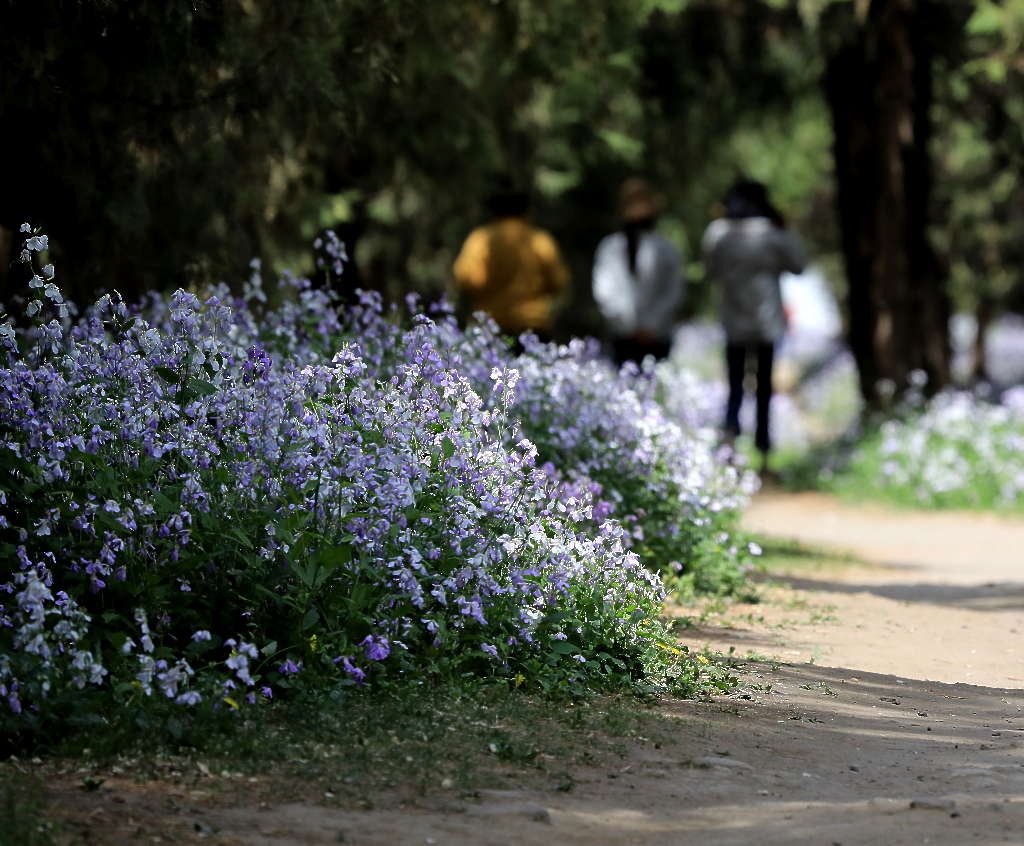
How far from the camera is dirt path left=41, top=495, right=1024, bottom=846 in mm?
4508

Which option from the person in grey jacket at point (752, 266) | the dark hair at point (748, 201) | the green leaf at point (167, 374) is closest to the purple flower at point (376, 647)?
the green leaf at point (167, 374)

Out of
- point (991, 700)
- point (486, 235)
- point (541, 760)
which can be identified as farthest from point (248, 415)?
point (486, 235)

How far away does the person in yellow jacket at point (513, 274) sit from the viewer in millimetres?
12570

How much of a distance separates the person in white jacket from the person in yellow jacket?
3.11 feet

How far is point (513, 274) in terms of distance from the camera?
12.6 m

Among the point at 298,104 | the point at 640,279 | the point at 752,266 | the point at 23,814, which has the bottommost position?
the point at 23,814

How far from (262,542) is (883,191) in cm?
1262

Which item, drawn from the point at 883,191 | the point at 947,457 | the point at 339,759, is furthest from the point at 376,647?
the point at 883,191

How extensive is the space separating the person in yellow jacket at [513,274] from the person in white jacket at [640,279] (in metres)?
0.95

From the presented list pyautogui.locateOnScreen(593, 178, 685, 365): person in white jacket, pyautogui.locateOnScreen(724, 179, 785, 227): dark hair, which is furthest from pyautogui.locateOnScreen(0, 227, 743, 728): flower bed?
pyautogui.locateOnScreen(724, 179, 785, 227): dark hair

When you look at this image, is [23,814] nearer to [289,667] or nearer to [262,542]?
[289,667]

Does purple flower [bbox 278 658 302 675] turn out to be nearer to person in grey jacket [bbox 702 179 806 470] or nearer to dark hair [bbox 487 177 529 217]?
dark hair [bbox 487 177 529 217]

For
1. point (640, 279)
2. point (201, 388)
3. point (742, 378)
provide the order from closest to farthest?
point (201, 388)
point (640, 279)
point (742, 378)

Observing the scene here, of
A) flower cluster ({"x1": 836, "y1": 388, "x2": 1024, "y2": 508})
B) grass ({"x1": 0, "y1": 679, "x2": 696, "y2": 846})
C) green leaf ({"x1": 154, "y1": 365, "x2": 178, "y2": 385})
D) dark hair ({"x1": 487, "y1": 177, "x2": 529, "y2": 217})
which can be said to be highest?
dark hair ({"x1": 487, "y1": 177, "x2": 529, "y2": 217})
